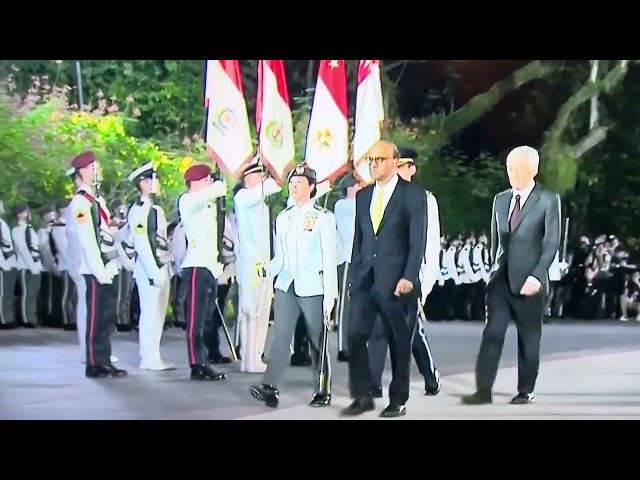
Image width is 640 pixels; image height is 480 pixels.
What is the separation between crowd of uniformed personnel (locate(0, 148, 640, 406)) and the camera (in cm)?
526

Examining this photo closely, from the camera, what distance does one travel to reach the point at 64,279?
17.6 feet

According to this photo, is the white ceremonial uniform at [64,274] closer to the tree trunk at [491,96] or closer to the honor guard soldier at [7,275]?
the honor guard soldier at [7,275]

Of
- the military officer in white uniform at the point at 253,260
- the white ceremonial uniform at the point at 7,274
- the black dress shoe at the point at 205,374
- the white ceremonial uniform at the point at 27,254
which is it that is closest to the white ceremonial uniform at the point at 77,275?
the white ceremonial uniform at the point at 27,254

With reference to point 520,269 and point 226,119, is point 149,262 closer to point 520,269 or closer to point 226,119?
point 226,119

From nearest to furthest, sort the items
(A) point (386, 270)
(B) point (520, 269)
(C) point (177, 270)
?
(A) point (386, 270) < (B) point (520, 269) < (C) point (177, 270)

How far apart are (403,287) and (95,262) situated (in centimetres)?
151

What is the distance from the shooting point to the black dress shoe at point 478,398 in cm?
527

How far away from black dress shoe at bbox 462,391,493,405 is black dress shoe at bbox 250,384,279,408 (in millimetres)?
916

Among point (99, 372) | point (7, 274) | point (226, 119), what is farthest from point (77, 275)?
point (226, 119)
